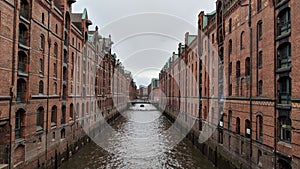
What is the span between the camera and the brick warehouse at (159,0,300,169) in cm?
1098

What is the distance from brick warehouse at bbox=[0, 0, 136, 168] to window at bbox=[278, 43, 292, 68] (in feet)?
42.8

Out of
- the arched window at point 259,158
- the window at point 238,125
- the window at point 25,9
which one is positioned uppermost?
the window at point 25,9

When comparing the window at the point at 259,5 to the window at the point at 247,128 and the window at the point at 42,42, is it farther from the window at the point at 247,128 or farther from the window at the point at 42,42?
the window at the point at 42,42

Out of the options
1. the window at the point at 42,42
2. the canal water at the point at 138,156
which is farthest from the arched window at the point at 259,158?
the window at the point at 42,42

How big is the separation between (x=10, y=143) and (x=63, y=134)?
30.5ft

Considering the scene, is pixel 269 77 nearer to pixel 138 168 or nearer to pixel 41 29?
pixel 138 168

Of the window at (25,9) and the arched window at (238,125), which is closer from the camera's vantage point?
the window at (25,9)

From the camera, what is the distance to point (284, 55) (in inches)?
457

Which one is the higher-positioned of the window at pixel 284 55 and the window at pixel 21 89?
the window at pixel 284 55

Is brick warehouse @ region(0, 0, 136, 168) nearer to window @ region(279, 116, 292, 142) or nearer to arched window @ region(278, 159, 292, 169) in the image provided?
arched window @ region(278, 159, 292, 169)

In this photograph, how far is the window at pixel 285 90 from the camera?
11234mm

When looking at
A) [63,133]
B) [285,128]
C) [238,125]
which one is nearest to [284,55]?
[285,128]

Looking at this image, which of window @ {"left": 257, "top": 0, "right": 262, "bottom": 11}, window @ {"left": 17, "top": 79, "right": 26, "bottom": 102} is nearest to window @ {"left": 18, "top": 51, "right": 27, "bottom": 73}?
window @ {"left": 17, "top": 79, "right": 26, "bottom": 102}

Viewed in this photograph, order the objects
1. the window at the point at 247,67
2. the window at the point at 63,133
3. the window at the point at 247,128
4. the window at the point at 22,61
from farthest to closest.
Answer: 1. the window at the point at 63,133
2. the window at the point at 247,67
3. the window at the point at 247,128
4. the window at the point at 22,61
